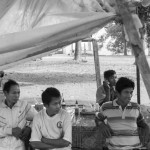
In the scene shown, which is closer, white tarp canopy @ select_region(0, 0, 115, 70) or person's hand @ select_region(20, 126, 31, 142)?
white tarp canopy @ select_region(0, 0, 115, 70)

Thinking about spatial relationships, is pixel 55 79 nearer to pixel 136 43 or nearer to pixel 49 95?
pixel 49 95

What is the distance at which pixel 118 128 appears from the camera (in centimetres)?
365

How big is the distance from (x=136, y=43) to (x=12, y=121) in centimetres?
169

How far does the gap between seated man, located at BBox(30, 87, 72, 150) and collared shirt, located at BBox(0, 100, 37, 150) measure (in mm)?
215

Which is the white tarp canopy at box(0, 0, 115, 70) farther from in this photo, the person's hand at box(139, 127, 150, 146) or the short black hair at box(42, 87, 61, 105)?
the person's hand at box(139, 127, 150, 146)

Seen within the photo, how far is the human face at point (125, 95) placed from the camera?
358 centimetres

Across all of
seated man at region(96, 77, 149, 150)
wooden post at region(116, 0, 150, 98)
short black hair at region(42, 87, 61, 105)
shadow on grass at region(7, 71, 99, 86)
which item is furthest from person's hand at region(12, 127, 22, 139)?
shadow on grass at region(7, 71, 99, 86)

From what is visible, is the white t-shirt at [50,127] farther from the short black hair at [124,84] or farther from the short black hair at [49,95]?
the short black hair at [124,84]

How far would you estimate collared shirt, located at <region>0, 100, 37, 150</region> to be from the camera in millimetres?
3588

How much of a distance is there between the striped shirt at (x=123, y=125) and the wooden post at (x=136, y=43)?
1.04 m

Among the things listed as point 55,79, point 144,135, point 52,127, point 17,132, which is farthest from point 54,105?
point 55,79

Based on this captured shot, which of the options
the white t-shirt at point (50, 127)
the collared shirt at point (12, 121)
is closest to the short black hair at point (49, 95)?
the white t-shirt at point (50, 127)

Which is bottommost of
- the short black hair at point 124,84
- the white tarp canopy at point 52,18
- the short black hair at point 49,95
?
the short black hair at point 49,95

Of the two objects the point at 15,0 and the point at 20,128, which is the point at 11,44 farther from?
the point at 20,128
